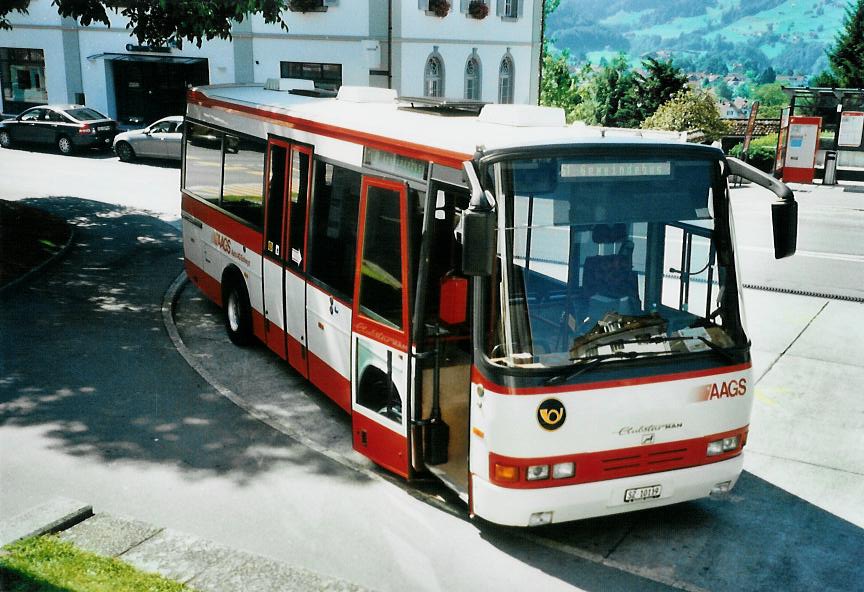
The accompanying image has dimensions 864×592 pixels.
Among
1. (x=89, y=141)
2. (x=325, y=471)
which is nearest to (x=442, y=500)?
(x=325, y=471)

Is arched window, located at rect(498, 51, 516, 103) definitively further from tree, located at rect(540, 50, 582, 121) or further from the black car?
tree, located at rect(540, 50, 582, 121)

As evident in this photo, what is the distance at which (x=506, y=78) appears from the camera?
124 ft

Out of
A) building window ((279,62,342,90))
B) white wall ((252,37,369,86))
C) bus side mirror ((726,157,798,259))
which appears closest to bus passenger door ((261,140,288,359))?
bus side mirror ((726,157,798,259))

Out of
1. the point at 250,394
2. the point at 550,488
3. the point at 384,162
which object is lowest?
the point at 250,394

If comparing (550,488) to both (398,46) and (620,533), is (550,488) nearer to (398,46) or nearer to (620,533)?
(620,533)

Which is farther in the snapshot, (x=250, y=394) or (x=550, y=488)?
(x=250, y=394)

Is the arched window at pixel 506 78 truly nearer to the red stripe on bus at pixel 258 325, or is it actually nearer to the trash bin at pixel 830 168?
the trash bin at pixel 830 168

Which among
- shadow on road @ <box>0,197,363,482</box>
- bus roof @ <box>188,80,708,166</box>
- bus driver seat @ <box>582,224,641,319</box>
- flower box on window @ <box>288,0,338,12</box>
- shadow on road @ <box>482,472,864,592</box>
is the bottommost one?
shadow on road @ <box>482,472,864,592</box>

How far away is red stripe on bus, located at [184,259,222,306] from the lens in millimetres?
12047

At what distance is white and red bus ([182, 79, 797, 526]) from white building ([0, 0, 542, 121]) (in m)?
26.2

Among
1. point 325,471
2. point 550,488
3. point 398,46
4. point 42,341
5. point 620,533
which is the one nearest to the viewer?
point 550,488

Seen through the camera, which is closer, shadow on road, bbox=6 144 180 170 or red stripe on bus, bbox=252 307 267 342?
red stripe on bus, bbox=252 307 267 342

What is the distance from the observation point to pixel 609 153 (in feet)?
20.6

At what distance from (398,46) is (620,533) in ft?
95.3
